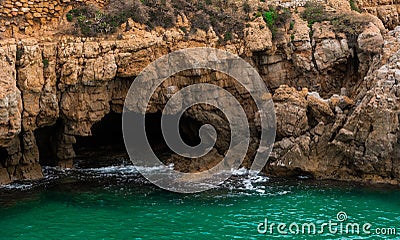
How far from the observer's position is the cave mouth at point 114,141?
31703 millimetres

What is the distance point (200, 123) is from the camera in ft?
101

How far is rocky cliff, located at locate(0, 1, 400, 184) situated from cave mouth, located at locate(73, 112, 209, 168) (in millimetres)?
1758

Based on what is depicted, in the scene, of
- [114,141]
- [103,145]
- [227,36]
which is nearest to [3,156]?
[103,145]

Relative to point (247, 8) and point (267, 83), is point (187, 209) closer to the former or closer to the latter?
point (267, 83)

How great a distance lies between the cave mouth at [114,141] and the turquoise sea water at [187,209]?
4.18 metres

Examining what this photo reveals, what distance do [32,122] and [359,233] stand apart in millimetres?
16327

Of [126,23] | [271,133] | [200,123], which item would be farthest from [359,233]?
[126,23]

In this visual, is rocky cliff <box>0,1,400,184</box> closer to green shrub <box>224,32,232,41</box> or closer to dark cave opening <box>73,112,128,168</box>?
green shrub <box>224,32,232,41</box>

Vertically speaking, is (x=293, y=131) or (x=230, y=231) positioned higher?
(x=293, y=131)

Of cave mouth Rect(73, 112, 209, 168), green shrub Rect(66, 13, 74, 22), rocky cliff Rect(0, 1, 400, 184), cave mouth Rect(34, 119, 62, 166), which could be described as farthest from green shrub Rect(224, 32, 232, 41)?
cave mouth Rect(34, 119, 62, 166)

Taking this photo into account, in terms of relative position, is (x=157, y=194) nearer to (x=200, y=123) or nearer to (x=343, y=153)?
(x=200, y=123)

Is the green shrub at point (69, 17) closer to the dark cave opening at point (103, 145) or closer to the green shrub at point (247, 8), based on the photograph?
the dark cave opening at point (103, 145)

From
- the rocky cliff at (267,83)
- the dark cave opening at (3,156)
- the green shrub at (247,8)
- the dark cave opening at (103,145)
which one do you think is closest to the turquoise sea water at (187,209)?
the rocky cliff at (267,83)

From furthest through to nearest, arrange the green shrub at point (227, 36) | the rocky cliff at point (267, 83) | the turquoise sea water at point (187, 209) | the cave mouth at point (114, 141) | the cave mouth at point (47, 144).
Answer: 1. the cave mouth at point (114, 141)
2. the cave mouth at point (47, 144)
3. the green shrub at point (227, 36)
4. the rocky cliff at point (267, 83)
5. the turquoise sea water at point (187, 209)
